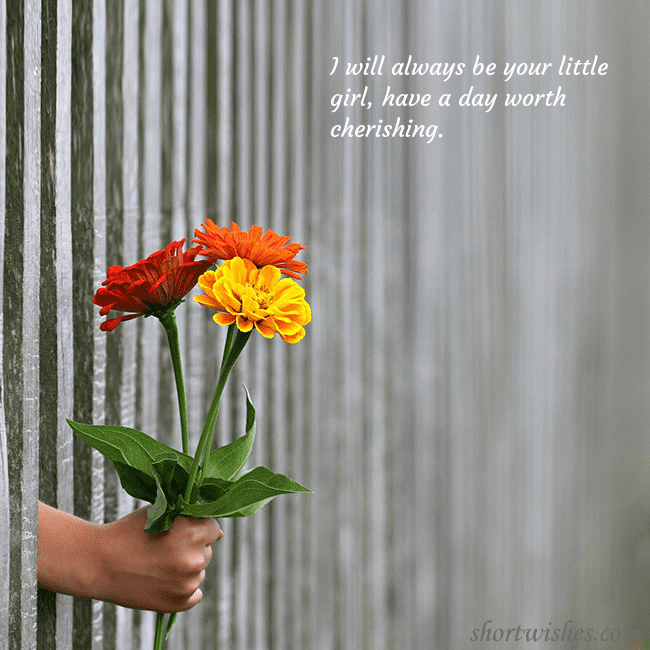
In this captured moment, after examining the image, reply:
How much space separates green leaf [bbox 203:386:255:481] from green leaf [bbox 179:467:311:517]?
2 cm

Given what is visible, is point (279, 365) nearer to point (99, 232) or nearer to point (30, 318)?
point (99, 232)

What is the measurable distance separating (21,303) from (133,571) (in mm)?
232

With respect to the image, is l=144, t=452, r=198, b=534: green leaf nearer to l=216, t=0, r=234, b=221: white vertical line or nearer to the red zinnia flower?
the red zinnia flower

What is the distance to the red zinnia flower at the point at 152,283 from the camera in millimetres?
391

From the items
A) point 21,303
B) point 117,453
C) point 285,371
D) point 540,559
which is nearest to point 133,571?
point 117,453

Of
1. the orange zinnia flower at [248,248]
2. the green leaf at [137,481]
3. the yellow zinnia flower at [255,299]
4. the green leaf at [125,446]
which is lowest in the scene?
the green leaf at [137,481]

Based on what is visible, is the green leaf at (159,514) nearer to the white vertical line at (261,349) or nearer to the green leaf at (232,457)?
the green leaf at (232,457)

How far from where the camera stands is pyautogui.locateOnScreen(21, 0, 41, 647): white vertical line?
38cm

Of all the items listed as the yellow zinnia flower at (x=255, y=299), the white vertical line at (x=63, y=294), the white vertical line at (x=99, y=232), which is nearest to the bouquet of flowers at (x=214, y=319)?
the yellow zinnia flower at (x=255, y=299)

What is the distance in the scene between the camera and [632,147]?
1.00 m

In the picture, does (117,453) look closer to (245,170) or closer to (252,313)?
(252,313)

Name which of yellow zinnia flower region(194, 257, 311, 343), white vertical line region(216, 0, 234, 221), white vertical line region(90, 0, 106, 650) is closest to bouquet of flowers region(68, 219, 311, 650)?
yellow zinnia flower region(194, 257, 311, 343)

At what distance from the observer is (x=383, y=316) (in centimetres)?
85

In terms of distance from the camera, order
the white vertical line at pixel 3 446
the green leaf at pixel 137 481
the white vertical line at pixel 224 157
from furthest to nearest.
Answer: the white vertical line at pixel 224 157 → the green leaf at pixel 137 481 → the white vertical line at pixel 3 446
